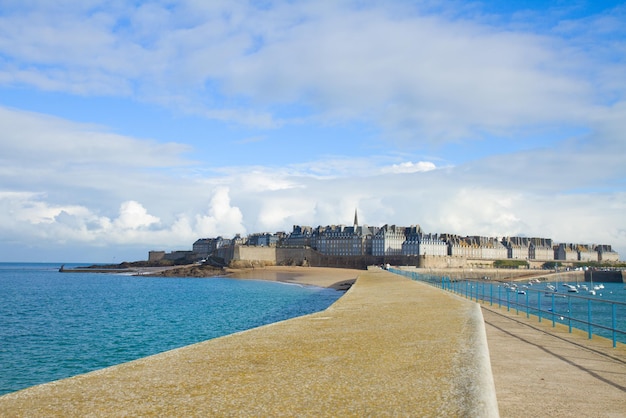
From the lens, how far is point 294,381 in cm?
625

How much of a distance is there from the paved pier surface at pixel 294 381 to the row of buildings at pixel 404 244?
10559cm

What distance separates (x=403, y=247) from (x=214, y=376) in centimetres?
12534

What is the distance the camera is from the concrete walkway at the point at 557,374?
22.3 feet

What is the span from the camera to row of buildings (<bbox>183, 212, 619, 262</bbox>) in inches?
5098

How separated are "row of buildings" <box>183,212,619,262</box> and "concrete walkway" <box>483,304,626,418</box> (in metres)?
102

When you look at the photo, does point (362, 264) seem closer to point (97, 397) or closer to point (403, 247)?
point (403, 247)

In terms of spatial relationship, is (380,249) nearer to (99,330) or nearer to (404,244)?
(404,244)

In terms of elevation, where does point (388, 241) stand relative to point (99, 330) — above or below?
above

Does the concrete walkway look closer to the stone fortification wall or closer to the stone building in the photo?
the stone fortification wall

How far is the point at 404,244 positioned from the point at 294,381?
125189mm

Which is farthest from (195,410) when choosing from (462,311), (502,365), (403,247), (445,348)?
(403,247)

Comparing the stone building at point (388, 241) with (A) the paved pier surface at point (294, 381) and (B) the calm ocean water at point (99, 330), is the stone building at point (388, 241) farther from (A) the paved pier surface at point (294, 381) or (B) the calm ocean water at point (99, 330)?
(A) the paved pier surface at point (294, 381)

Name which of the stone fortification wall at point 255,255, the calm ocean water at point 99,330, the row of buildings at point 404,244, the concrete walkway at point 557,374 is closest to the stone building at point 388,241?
the row of buildings at point 404,244

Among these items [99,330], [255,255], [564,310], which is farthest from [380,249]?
[99,330]
